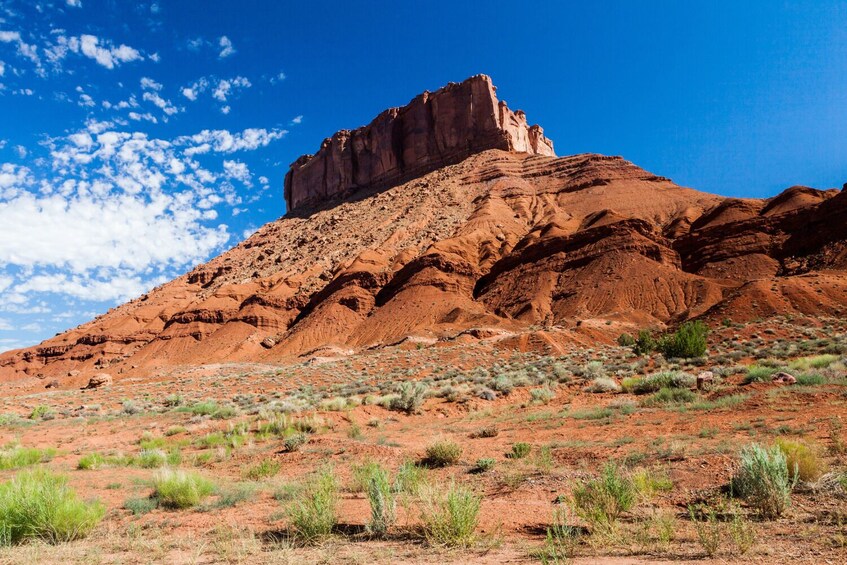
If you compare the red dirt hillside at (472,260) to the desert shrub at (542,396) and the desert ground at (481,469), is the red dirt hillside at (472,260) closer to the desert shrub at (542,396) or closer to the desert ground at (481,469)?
the desert shrub at (542,396)

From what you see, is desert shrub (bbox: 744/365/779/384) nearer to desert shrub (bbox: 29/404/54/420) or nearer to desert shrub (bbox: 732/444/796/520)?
desert shrub (bbox: 732/444/796/520)

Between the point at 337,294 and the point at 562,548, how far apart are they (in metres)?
58.5

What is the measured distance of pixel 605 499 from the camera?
5.28 m

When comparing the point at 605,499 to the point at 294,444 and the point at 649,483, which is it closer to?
the point at 649,483

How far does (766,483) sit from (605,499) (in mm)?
1624

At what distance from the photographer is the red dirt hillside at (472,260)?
144ft

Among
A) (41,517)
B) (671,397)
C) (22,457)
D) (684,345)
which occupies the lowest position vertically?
(671,397)

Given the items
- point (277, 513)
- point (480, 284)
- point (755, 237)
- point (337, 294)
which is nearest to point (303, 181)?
point (337, 294)

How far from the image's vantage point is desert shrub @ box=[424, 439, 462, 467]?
900 cm

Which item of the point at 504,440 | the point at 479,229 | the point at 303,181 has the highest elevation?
the point at 303,181

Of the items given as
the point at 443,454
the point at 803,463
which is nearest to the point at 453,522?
the point at 443,454

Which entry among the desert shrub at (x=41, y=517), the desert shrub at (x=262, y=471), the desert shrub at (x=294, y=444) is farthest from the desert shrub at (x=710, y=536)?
the desert shrub at (x=294, y=444)

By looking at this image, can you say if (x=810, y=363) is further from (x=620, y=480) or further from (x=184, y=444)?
(x=184, y=444)

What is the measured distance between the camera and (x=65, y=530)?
5.66 metres
